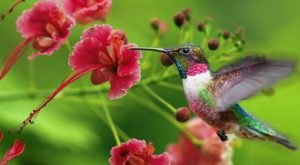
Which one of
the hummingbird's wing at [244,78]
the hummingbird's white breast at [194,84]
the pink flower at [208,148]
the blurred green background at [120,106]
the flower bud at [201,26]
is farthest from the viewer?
the blurred green background at [120,106]

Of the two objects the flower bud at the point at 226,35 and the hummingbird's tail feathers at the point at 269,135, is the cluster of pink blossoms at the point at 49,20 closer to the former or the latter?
the flower bud at the point at 226,35

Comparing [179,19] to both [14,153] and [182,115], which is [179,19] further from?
[14,153]

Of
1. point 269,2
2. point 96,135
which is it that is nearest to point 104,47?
point 96,135

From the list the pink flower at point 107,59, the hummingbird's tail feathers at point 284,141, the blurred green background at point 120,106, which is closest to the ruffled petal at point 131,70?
the pink flower at point 107,59

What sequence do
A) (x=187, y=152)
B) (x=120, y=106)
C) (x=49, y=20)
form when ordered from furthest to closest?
(x=120, y=106), (x=187, y=152), (x=49, y=20)

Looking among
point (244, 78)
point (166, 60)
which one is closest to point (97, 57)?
point (166, 60)

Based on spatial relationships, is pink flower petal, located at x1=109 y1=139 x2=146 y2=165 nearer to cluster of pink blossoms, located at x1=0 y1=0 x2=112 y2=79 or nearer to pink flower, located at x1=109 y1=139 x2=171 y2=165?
pink flower, located at x1=109 y1=139 x2=171 y2=165

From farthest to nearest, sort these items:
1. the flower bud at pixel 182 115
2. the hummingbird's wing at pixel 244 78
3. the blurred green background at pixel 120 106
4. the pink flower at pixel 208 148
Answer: the blurred green background at pixel 120 106 < the pink flower at pixel 208 148 < the flower bud at pixel 182 115 < the hummingbird's wing at pixel 244 78
